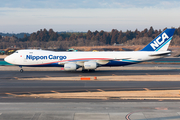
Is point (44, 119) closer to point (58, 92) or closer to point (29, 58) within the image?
point (58, 92)

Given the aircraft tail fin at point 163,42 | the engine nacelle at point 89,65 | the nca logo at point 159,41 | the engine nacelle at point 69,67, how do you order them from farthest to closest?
the nca logo at point 159,41
the aircraft tail fin at point 163,42
the engine nacelle at point 89,65
the engine nacelle at point 69,67

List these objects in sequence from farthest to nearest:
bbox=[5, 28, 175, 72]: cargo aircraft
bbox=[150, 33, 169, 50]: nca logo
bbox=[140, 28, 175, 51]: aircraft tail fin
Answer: bbox=[150, 33, 169, 50]: nca logo < bbox=[140, 28, 175, 51]: aircraft tail fin < bbox=[5, 28, 175, 72]: cargo aircraft

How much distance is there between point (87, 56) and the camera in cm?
3884

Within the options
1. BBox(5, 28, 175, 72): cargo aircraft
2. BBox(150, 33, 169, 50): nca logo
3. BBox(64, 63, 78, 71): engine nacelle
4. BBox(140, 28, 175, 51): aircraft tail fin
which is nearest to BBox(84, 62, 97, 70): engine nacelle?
BBox(5, 28, 175, 72): cargo aircraft

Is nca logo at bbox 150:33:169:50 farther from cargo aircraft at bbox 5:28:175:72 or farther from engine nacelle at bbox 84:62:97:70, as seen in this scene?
engine nacelle at bbox 84:62:97:70

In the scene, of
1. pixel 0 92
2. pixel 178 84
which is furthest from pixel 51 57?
pixel 178 84

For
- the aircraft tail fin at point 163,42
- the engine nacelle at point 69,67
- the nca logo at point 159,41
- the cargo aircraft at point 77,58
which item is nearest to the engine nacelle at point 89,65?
the cargo aircraft at point 77,58

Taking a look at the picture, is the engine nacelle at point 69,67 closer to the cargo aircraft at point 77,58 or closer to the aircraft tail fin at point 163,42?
the cargo aircraft at point 77,58

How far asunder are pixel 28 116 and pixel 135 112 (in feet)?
25.6

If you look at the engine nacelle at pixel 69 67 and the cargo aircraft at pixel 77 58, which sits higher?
the cargo aircraft at pixel 77 58

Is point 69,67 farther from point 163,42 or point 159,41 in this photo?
point 163,42

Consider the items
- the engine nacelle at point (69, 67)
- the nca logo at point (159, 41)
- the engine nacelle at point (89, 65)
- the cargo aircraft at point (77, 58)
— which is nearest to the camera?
the engine nacelle at point (69, 67)

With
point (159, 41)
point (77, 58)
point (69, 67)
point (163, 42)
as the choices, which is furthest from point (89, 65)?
point (163, 42)

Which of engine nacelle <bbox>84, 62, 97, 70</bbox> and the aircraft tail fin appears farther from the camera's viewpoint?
the aircraft tail fin
